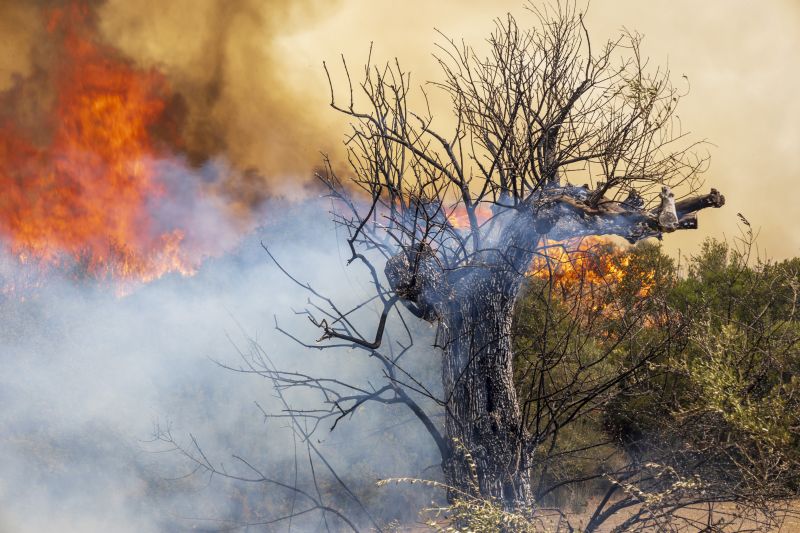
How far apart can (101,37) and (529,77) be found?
51.3ft

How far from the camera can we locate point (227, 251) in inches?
659

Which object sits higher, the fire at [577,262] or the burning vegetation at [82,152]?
the burning vegetation at [82,152]

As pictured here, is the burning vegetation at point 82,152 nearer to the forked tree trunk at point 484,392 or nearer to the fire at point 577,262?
the fire at point 577,262

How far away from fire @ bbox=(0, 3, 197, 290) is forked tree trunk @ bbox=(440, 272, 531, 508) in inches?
514

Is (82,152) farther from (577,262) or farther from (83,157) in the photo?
(577,262)

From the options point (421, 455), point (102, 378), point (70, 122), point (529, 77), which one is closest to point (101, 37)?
point (70, 122)

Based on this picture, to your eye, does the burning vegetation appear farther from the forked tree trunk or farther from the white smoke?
the forked tree trunk

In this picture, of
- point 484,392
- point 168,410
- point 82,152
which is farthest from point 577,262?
point 82,152

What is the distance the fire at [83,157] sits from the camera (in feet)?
57.7

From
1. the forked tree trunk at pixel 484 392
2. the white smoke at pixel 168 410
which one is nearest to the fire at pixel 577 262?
the forked tree trunk at pixel 484 392

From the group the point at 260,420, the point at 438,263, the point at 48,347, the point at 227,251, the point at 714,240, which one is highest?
the point at 227,251

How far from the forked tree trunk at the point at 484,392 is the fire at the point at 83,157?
1306 cm

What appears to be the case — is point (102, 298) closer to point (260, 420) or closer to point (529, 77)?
point (260, 420)

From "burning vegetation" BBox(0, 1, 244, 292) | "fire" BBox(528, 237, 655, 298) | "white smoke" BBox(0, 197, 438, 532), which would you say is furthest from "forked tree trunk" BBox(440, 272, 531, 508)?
"burning vegetation" BBox(0, 1, 244, 292)
